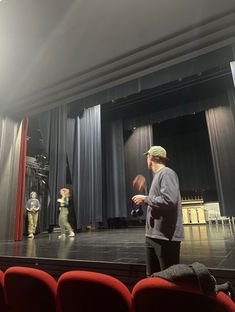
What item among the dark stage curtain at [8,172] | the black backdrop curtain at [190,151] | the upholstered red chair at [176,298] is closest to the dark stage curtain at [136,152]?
the black backdrop curtain at [190,151]

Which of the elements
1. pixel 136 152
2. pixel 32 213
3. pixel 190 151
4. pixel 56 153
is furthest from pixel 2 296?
pixel 190 151

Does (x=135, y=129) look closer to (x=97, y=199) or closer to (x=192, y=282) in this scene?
(x=97, y=199)

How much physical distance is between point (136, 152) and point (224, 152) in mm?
2976

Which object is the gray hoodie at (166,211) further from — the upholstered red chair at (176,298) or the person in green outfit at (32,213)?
the person in green outfit at (32,213)

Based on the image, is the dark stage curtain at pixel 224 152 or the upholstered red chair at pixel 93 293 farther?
the dark stage curtain at pixel 224 152

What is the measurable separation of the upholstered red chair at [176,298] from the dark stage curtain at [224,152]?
7654 mm

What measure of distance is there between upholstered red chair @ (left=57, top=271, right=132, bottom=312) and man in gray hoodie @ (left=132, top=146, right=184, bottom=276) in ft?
1.64

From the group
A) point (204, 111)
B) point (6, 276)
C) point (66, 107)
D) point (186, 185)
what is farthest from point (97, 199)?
point (6, 276)

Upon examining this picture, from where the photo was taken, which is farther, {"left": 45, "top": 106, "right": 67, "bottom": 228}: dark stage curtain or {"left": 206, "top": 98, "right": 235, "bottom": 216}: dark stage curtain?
{"left": 206, "top": 98, "right": 235, "bottom": 216}: dark stage curtain

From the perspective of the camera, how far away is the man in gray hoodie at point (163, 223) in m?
1.45

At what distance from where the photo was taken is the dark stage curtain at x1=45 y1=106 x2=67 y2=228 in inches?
299

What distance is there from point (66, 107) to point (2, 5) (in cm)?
516

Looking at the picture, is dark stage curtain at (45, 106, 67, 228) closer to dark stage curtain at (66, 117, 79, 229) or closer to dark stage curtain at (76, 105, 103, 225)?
dark stage curtain at (66, 117, 79, 229)

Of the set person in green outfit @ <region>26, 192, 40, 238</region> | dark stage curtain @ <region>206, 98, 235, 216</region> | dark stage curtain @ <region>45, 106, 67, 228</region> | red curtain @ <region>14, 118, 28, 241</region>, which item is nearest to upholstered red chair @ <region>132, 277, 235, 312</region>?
red curtain @ <region>14, 118, 28, 241</region>
